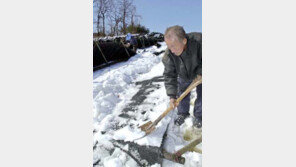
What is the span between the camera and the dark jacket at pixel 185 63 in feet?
3.82

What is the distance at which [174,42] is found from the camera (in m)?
1.13

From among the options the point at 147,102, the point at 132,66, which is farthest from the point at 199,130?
the point at 132,66

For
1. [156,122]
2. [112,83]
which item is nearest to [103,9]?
[156,122]

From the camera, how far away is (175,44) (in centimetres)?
115

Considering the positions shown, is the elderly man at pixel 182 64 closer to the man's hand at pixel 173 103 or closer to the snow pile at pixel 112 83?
the man's hand at pixel 173 103

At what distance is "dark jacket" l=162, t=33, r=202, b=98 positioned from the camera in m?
1.16

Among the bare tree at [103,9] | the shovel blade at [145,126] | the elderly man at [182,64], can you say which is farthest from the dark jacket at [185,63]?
the bare tree at [103,9]

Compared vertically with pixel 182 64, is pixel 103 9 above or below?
above

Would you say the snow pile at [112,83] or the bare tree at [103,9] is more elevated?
the bare tree at [103,9]

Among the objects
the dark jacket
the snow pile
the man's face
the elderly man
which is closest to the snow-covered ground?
the snow pile

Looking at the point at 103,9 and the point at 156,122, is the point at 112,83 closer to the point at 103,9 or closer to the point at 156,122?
the point at 156,122

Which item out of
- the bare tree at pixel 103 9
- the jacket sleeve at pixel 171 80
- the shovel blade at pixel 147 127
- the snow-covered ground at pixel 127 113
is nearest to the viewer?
the bare tree at pixel 103 9

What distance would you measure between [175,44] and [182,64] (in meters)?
0.21

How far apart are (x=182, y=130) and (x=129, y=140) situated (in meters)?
0.41
